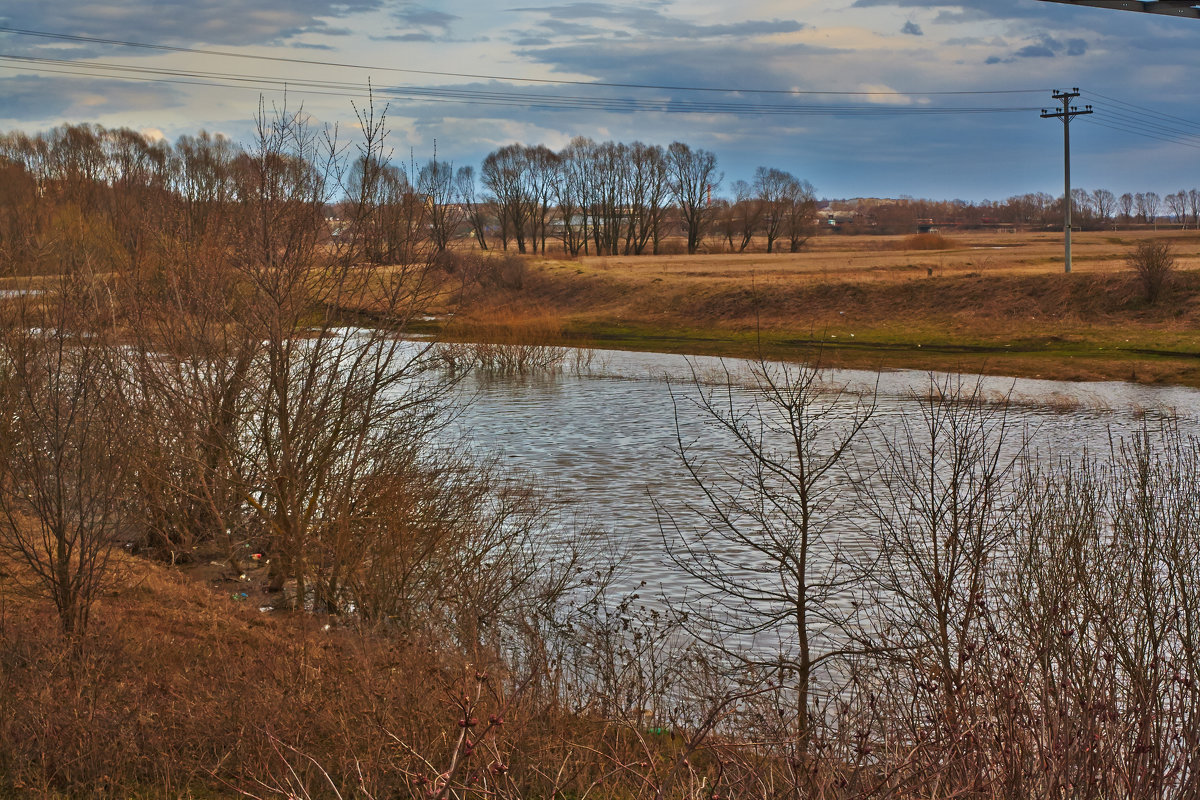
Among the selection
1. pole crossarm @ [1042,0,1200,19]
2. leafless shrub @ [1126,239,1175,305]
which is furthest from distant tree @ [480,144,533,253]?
pole crossarm @ [1042,0,1200,19]

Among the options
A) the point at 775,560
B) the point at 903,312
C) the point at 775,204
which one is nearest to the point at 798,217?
the point at 775,204

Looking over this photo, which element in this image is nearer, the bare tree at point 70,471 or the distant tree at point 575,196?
the bare tree at point 70,471

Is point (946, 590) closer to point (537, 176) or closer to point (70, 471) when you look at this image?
point (70, 471)

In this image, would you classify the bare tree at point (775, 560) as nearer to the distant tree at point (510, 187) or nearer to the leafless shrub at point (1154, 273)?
the leafless shrub at point (1154, 273)

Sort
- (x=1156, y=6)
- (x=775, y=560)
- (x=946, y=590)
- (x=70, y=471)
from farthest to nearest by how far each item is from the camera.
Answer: (x=775, y=560)
(x=70, y=471)
(x=1156, y=6)
(x=946, y=590)

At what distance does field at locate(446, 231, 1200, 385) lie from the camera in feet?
123

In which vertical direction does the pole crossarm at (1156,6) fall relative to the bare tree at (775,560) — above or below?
above

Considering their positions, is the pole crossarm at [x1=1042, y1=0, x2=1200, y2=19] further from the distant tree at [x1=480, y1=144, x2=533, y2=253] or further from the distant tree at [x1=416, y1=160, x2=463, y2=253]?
the distant tree at [x1=480, y1=144, x2=533, y2=253]

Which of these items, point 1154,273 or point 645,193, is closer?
point 1154,273

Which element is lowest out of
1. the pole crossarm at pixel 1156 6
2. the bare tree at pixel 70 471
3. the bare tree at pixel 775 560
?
the bare tree at pixel 775 560

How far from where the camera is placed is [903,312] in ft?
163

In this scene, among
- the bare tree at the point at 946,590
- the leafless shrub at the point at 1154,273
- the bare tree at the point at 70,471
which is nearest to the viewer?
the bare tree at the point at 946,590

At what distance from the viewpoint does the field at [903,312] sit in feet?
123

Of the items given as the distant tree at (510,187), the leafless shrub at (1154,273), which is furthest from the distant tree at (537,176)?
the leafless shrub at (1154,273)
